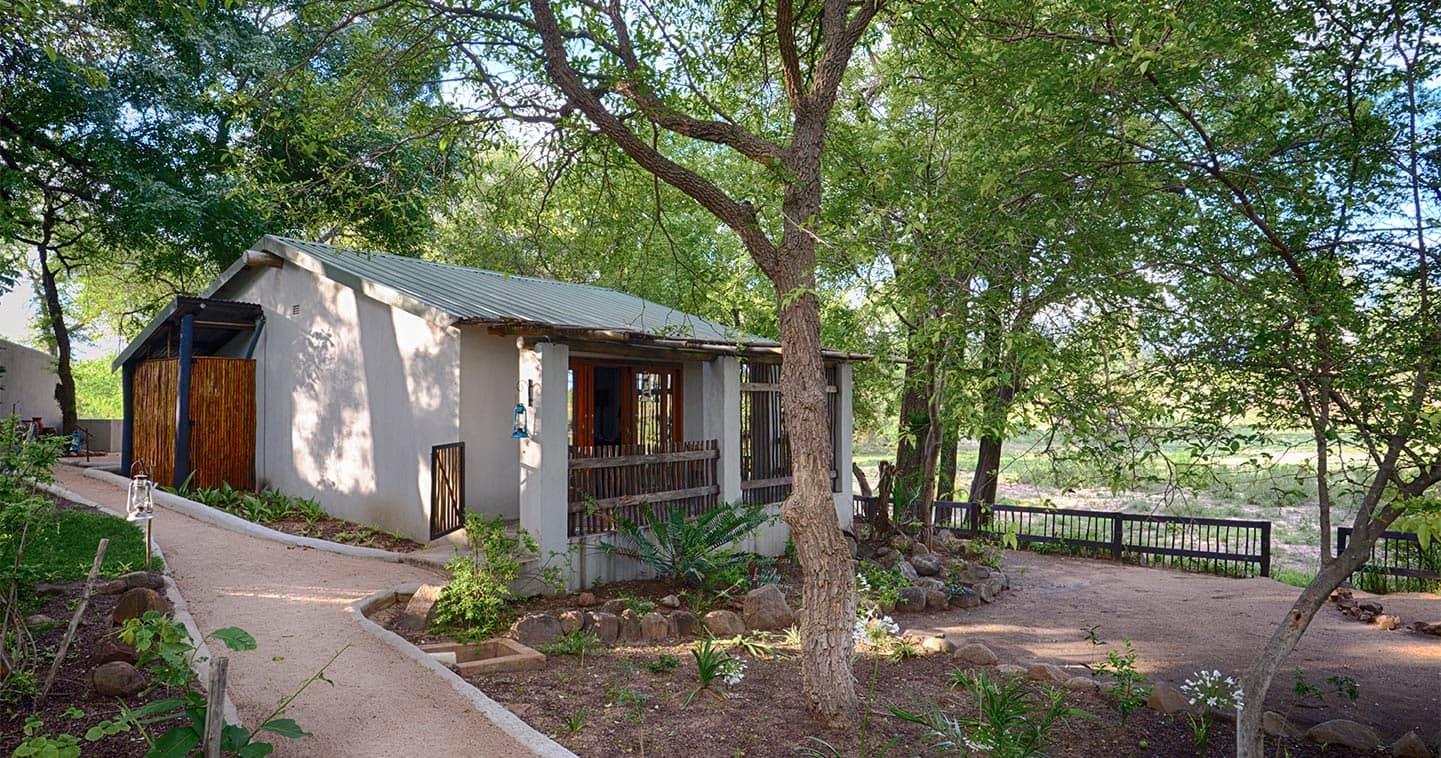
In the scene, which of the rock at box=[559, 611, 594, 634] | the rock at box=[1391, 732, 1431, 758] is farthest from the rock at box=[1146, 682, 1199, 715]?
the rock at box=[559, 611, 594, 634]

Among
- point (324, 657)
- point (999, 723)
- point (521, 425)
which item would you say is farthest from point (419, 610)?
point (999, 723)

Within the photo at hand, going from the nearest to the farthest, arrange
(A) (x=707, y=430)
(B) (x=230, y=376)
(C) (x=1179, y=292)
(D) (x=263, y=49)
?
1. (C) (x=1179, y=292)
2. (A) (x=707, y=430)
3. (B) (x=230, y=376)
4. (D) (x=263, y=49)

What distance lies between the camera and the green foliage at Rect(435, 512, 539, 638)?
672 centimetres

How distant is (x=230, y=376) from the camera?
11.8 metres

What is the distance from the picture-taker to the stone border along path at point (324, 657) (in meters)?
4.54

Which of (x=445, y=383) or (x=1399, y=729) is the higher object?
(x=445, y=383)

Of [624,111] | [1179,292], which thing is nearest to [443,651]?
[624,111]

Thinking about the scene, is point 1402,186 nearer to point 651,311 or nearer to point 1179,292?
point 1179,292

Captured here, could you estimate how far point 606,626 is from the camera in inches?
276

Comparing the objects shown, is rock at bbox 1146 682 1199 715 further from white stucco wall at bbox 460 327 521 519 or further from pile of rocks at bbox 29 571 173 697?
white stucco wall at bbox 460 327 521 519

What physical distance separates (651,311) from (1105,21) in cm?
951

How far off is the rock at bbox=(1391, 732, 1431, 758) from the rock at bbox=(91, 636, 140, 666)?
796 centimetres

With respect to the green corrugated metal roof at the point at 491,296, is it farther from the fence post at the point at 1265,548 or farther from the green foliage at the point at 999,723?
the fence post at the point at 1265,548

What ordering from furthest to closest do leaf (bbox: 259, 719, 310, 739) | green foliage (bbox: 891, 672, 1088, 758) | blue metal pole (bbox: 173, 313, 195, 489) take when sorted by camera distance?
blue metal pole (bbox: 173, 313, 195, 489)
green foliage (bbox: 891, 672, 1088, 758)
leaf (bbox: 259, 719, 310, 739)
